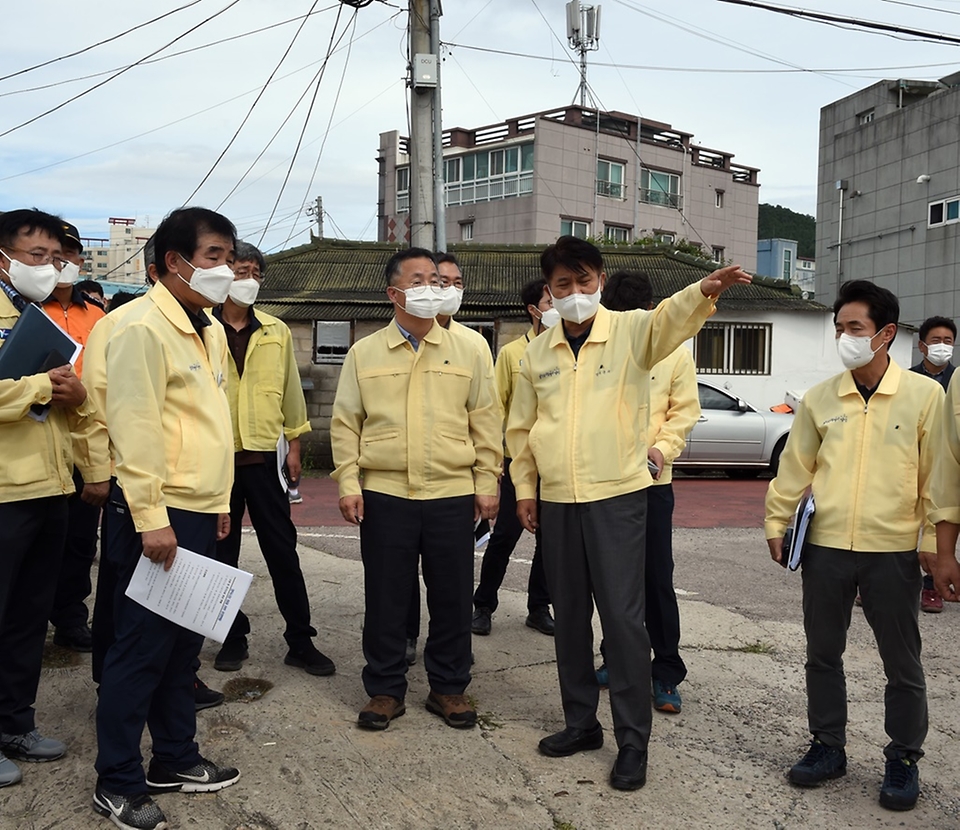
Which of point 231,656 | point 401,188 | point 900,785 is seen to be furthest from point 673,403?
point 401,188

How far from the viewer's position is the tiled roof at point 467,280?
1547 cm

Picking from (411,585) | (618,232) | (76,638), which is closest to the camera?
(411,585)

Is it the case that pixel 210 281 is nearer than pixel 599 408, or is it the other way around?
pixel 210 281

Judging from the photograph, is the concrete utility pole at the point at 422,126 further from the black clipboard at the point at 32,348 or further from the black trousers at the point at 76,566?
the black clipboard at the point at 32,348

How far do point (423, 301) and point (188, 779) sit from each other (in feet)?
7.26

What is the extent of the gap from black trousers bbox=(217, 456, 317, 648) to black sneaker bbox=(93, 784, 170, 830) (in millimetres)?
1616

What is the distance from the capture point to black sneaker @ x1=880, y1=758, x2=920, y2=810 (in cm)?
354

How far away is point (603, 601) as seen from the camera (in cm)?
393

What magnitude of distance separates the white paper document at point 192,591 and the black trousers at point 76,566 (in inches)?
80.7

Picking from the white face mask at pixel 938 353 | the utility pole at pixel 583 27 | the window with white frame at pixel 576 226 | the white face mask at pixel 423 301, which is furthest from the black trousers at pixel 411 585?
the window with white frame at pixel 576 226

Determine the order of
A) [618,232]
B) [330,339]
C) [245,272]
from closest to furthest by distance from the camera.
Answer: [245,272] → [330,339] → [618,232]

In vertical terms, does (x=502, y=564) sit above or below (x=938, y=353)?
below

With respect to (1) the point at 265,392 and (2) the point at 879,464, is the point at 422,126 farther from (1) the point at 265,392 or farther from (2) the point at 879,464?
(2) the point at 879,464

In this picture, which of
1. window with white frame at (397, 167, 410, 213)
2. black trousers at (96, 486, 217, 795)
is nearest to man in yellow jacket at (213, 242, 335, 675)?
black trousers at (96, 486, 217, 795)
